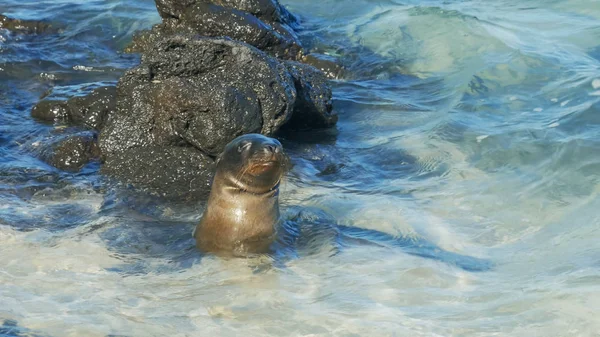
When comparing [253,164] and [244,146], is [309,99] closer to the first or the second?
[244,146]

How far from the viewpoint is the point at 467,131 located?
9156 mm

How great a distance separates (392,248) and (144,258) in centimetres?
177

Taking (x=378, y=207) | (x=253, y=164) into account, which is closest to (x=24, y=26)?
(x=378, y=207)

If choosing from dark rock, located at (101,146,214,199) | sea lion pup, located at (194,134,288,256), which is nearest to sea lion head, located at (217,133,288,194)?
sea lion pup, located at (194,134,288,256)

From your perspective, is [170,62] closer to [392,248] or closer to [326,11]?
[392,248]

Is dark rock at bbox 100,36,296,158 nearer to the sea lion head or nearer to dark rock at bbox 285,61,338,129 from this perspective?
dark rock at bbox 285,61,338,129

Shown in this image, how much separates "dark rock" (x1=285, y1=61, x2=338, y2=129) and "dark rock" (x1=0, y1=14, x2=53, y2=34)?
224 inches

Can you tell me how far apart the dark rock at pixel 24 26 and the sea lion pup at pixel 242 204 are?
7838 mm

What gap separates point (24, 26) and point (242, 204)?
27.0 feet

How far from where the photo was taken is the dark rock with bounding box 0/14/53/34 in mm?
12773

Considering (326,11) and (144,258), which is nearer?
(144,258)

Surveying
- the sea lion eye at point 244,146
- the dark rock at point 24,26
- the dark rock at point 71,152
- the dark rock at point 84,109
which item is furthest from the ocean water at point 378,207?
the sea lion eye at point 244,146

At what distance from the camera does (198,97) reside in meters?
7.32

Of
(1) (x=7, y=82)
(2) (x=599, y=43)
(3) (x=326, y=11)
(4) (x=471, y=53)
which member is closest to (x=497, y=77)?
(4) (x=471, y=53)
